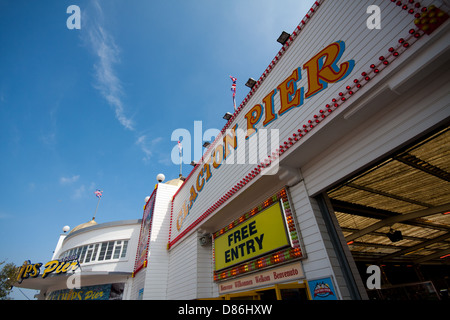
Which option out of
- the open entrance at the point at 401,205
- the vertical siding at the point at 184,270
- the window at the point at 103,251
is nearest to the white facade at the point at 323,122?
the vertical siding at the point at 184,270

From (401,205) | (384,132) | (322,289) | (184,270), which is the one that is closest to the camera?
(384,132)

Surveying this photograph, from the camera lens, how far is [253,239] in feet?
23.8

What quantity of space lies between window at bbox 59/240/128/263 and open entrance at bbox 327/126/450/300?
16.4 m

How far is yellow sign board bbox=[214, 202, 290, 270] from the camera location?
249 inches

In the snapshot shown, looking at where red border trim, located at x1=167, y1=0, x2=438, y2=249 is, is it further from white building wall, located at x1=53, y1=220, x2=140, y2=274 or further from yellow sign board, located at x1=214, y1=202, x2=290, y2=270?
white building wall, located at x1=53, y1=220, x2=140, y2=274

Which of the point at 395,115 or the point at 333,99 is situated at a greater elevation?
the point at 333,99

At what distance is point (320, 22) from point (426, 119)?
3.41 meters

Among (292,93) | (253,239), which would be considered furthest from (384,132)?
(253,239)

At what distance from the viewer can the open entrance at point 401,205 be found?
5.46m

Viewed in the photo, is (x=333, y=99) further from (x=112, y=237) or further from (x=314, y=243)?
(x=112, y=237)

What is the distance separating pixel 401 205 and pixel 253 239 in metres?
5.51

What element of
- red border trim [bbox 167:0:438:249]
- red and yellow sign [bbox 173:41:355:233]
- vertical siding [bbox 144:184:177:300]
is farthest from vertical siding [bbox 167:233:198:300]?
red and yellow sign [bbox 173:41:355:233]
